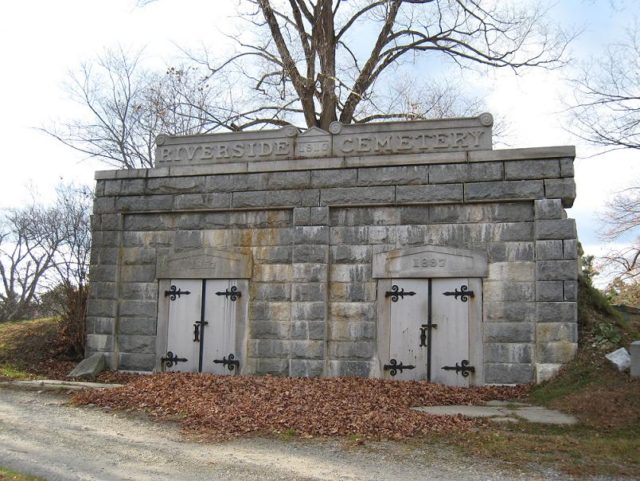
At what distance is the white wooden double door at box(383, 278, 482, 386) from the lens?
9.84m

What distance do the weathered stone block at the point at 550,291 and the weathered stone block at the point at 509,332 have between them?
1.48 ft

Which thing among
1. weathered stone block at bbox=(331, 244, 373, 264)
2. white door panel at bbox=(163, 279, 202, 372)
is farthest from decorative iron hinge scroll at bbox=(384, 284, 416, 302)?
white door panel at bbox=(163, 279, 202, 372)

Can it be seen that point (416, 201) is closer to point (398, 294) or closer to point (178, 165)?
point (398, 294)

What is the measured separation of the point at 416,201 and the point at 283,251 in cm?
238

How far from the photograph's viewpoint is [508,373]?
31.4 feet

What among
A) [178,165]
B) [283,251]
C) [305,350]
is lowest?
[305,350]

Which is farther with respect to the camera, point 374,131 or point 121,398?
point 374,131

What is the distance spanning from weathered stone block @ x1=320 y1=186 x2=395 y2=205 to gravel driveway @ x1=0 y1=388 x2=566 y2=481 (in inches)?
183

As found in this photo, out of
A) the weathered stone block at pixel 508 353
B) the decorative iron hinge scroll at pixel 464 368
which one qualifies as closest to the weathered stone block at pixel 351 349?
the decorative iron hinge scroll at pixel 464 368

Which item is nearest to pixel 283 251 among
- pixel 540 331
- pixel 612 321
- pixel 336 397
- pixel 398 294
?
pixel 398 294

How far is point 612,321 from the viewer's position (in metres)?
10.4

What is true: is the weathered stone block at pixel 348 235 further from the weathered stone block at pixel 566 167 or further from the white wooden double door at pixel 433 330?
the weathered stone block at pixel 566 167

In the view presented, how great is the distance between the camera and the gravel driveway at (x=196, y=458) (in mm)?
5469

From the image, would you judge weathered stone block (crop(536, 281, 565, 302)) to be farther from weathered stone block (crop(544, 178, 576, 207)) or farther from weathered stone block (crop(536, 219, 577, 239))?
weathered stone block (crop(544, 178, 576, 207))
